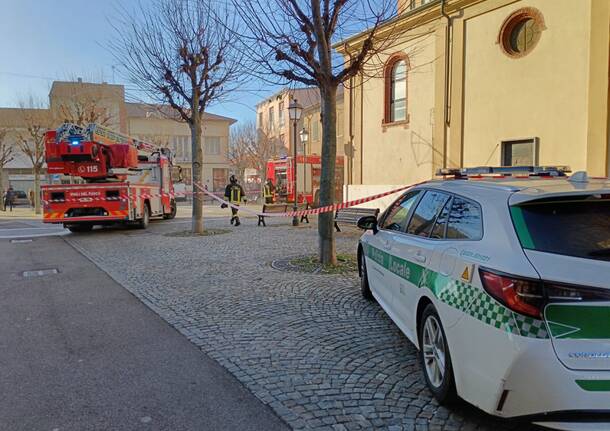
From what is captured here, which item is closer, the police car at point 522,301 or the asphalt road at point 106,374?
the police car at point 522,301

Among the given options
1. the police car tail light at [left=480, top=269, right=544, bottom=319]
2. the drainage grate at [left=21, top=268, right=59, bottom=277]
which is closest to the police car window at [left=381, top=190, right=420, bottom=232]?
the police car tail light at [left=480, top=269, right=544, bottom=319]

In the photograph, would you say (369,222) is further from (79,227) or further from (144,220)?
(79,227)

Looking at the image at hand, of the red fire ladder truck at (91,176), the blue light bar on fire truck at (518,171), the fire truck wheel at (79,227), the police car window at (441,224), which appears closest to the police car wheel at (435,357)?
the police car window at (441,224)

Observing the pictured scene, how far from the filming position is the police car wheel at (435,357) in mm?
3064

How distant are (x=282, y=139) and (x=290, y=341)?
45282 mm

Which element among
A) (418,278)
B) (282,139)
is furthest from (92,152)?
(282,139)

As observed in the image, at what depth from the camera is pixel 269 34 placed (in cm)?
825

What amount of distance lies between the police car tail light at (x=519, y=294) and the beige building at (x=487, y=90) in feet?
23.0

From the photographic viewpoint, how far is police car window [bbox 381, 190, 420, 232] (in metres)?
4.42

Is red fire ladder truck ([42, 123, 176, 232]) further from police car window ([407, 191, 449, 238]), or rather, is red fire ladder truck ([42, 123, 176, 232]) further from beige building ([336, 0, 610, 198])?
police car window ([407, 191, 449, 238])

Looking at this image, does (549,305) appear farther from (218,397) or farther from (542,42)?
(542,42)

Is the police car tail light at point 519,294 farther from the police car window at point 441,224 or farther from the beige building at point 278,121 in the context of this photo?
the beige building at point 278,121

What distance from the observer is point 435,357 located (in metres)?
3.30

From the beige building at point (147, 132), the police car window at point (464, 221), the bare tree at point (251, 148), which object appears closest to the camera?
the police car window at point (464, 221)
